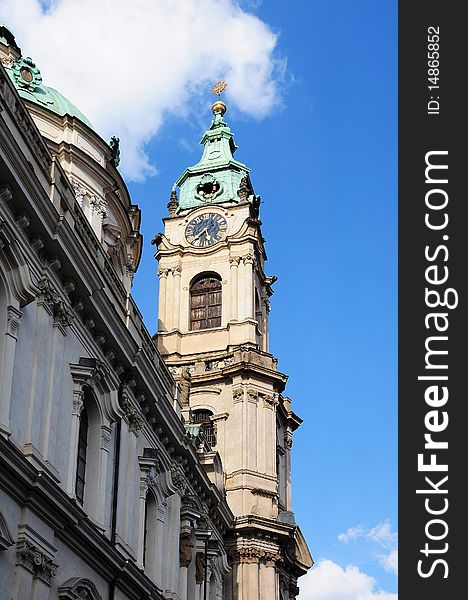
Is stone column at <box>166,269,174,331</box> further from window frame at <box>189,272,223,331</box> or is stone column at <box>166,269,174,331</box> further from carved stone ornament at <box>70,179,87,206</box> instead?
carved stone ornament at <box>70,179,87,206</box>

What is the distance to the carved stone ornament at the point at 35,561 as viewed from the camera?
21.2 m

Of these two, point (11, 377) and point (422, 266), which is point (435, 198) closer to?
point (422, 266)

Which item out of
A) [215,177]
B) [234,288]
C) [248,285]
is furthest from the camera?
[215,177]

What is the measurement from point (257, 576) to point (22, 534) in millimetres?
26623

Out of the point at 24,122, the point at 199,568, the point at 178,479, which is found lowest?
the point at 199,568

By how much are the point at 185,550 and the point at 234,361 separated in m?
17.3

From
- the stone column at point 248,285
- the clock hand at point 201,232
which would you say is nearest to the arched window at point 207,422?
the stone column at point 248,285

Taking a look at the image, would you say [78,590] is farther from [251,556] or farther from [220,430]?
[220,430]

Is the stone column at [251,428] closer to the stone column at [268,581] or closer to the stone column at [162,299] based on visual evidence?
the stone column at [268,581]

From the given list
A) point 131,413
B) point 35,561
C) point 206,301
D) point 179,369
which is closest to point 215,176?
point 206,301

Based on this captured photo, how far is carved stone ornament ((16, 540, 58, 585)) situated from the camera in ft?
69.4

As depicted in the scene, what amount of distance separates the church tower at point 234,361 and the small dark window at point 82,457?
17.2m

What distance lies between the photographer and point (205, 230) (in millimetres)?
58625

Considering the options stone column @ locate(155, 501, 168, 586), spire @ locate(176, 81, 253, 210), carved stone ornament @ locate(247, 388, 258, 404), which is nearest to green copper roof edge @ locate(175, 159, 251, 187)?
spire @ locate(176, 81, 253, 210)
